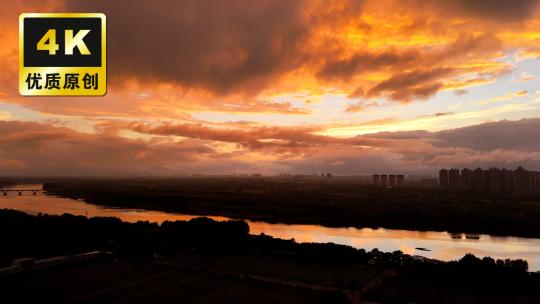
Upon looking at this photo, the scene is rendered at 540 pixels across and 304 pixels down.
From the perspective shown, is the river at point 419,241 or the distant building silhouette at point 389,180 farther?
the distant building silhouette at point 389,180

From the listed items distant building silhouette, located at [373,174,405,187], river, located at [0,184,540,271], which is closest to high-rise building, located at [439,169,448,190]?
distant building silhouette, located at [373,174,405,187]

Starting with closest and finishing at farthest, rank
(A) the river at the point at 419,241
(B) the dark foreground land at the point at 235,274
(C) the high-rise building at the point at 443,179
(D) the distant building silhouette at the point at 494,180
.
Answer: (B) the dark foreground land at the point at 235,274 → (A) the river at the point at 419,241 → (D) the distant building silhouette at the point at 494,180 → (C) the high-rise building at the point at 443,179

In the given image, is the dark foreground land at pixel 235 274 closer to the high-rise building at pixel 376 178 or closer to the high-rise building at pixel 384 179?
the high-rise building at pixel 384 179

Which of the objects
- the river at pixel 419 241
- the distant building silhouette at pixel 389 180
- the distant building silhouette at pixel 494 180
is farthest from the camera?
the distant building silhouette at pixel 389 180

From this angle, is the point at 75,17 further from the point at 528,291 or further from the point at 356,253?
the point at 528,291

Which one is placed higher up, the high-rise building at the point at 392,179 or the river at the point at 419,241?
the high-rise building at the point at 392,179

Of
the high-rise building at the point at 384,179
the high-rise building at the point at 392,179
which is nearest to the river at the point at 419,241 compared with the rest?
the high-rise building at the point at 392,179

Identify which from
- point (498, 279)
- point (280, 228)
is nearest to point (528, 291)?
point (498, 279)
